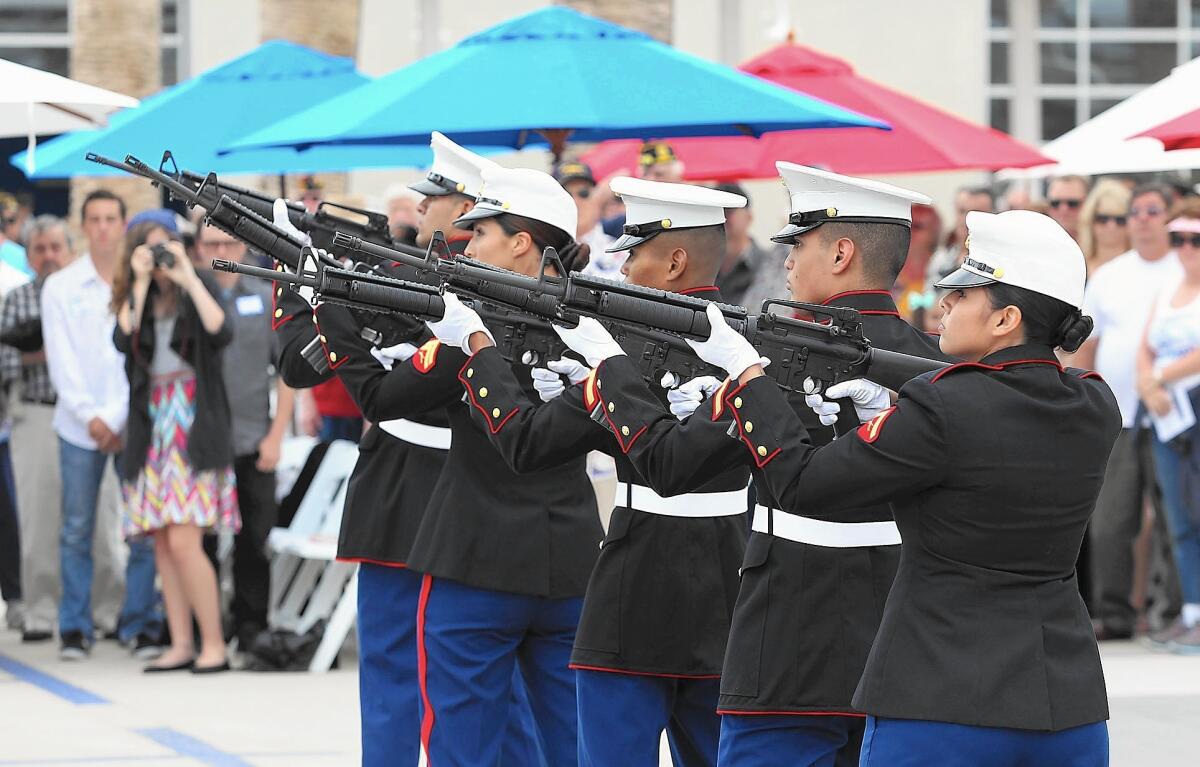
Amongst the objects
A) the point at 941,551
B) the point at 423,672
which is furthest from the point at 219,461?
the point at 941,551

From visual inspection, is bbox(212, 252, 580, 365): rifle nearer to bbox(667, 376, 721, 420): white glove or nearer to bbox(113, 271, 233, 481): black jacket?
bbox(667, 376, 721, 420): white glove

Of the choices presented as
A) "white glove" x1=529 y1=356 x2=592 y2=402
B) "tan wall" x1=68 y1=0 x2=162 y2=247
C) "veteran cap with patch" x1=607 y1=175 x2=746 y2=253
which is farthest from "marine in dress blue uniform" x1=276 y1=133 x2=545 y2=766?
"tan wall" x1=68 y1=0 x2=162 y2=247

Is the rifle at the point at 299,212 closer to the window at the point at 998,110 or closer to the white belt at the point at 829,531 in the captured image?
the white belt at the point at 829,531

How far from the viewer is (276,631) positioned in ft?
29.9

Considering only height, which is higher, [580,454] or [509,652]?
[580,454]

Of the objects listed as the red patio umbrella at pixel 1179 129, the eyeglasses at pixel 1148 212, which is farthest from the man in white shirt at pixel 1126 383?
the red patio umbrella at pixel 1179 129

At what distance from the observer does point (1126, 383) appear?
9516 millimetres

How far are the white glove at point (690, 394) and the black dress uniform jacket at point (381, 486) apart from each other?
1216mm

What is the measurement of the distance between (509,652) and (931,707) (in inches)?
67.6

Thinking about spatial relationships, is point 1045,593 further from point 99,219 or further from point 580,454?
point 99,219

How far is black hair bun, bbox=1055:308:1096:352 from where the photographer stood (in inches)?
148

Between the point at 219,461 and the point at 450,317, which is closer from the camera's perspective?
the point at 450,317

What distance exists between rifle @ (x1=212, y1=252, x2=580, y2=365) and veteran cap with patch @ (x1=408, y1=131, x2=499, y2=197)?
2.17 feet

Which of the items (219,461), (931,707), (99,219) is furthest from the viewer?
(99,219)
